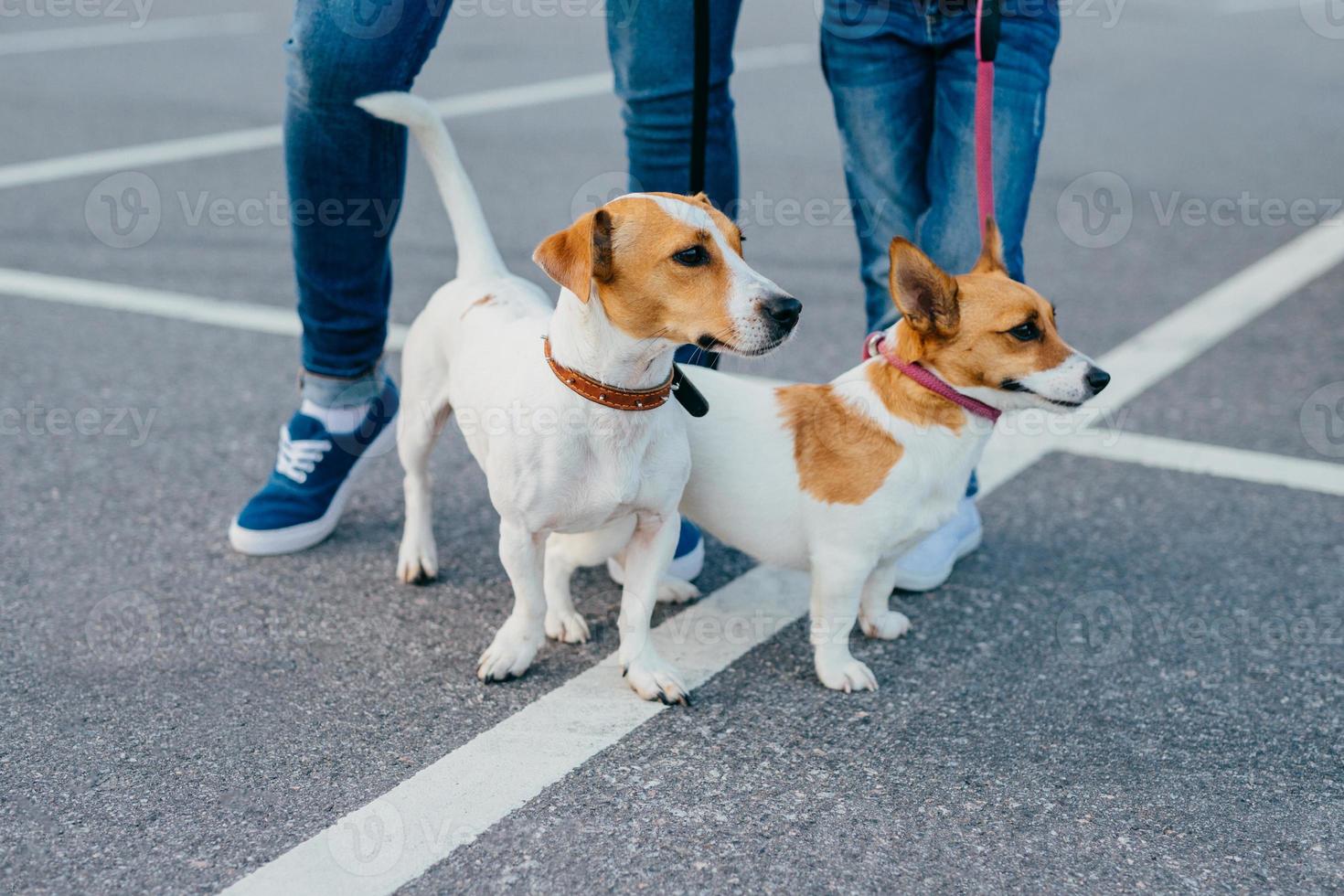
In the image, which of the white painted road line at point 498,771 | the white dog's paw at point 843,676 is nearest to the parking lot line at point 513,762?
the white painted road line at point 498,771

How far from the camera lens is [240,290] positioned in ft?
17.8

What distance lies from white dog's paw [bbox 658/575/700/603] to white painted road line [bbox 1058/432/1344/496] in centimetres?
147

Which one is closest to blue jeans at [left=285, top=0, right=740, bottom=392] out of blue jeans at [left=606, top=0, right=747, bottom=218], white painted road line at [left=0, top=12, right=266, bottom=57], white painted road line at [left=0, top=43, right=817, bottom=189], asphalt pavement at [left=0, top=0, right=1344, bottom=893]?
blue jeans at [left=606, top=0, right=747, bottom=218]

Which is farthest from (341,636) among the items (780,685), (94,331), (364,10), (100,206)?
(100,206)

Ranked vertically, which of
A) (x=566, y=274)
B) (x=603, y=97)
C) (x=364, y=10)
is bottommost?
(x=603, y=97)

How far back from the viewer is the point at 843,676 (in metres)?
2.85

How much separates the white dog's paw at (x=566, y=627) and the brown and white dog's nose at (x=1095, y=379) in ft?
3.93

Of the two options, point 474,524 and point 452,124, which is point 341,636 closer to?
point 474,524

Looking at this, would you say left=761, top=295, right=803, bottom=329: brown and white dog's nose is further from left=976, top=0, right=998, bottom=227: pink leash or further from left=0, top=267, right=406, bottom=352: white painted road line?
left=0, top=267, right=406, bottom=352: white painted road line

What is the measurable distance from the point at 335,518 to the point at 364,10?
125cm

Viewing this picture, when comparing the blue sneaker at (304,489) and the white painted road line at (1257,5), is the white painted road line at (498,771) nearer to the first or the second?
the blue sneaker at (304,489)

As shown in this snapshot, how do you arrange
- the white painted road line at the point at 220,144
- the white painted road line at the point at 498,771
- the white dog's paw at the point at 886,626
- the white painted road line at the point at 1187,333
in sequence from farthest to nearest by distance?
1. the white painted road line at the point at 220,144
2. the white painted road line at the point at 1187,333
3. the white dog's paw at the point at 886,626
4. the white painted road line at the point at 498,771

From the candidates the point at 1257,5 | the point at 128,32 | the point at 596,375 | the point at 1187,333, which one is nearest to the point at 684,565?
the point at 596,375

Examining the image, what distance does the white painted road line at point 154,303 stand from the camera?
200 inches
